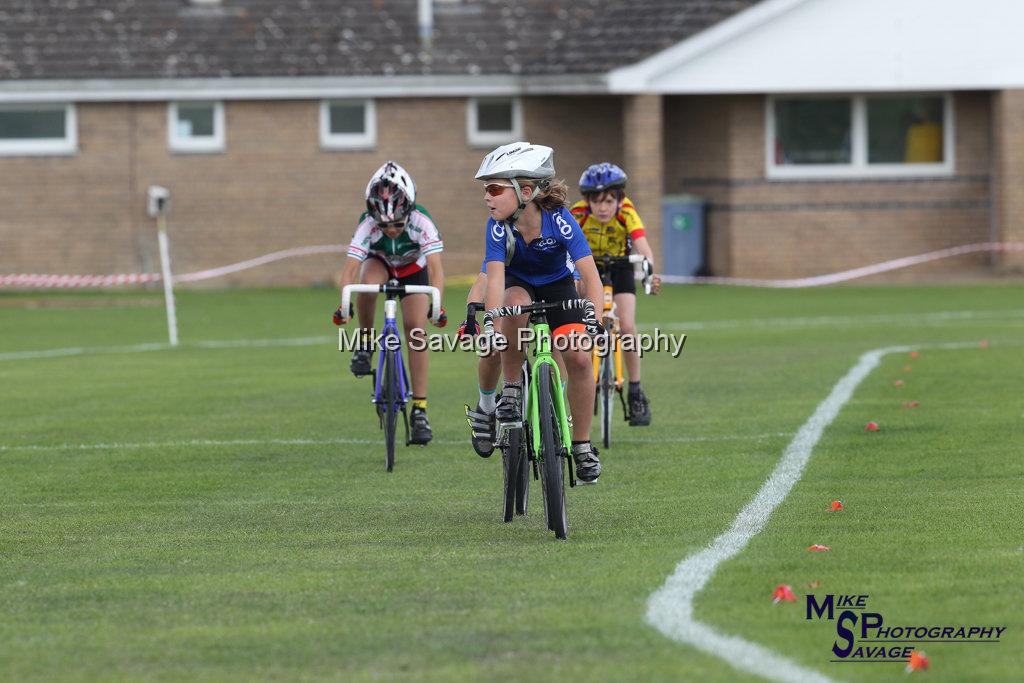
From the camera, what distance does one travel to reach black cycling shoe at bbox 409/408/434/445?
13016 mm

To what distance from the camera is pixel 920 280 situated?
33.5 m

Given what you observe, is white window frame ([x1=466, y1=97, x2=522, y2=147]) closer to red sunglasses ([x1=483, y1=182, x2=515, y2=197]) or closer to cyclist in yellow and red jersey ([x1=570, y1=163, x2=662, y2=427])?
cyclist in yellow and red jersey ([x1=570, y1=163, x2=662, y2=427])

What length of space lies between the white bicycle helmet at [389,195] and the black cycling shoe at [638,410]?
7.41 feet

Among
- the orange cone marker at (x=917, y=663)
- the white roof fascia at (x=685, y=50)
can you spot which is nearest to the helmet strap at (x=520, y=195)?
the orange cone marker at (x=917, y=663)

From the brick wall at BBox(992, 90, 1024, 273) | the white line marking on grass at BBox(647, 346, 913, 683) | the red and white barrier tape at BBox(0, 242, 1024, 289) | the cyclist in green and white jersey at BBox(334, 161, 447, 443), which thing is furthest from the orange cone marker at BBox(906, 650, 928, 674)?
the brick wall at BBox(992, 90, 1024, 273)

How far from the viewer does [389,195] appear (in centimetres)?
1248

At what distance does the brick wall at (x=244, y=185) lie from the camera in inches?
1334

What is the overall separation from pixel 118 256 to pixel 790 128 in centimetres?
1175

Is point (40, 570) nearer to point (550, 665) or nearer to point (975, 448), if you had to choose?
point (550, 665)

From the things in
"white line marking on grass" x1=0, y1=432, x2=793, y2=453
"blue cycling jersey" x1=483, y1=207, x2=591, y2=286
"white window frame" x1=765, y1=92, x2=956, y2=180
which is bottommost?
"white line marking on grass" x1=0, y1=432, x2=793, y2=453

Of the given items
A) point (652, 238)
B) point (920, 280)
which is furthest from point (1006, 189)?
point (652, 238)

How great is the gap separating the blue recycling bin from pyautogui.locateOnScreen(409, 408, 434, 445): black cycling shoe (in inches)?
797

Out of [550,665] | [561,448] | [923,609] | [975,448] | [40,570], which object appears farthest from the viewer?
[975,448]

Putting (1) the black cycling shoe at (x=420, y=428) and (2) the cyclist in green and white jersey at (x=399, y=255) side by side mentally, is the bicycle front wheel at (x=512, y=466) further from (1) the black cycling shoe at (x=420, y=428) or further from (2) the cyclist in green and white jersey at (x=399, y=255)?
(1) the black cycling shoe at (x=420, y=428)
